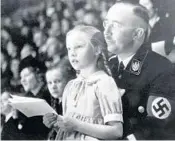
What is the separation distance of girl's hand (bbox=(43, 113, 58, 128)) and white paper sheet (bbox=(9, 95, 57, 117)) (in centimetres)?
2

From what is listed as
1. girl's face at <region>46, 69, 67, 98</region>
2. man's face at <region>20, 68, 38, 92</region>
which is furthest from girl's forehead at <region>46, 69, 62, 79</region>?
man's face at <region>20, 68, 38, 92</region>

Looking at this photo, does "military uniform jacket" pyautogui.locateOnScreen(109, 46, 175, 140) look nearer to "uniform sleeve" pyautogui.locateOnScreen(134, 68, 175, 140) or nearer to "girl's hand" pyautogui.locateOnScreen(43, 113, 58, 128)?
"uniform sleeve" pyautogui.locateOnScreen(134, 68, 175, 140)

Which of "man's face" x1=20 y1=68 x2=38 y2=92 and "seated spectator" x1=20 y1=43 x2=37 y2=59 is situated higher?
"seated spectator" x1=20 y1=43 x2=37 y2=59

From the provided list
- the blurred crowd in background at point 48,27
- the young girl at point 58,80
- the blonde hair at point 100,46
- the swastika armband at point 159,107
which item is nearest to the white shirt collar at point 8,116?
the blurred crowd in background at point 48,27

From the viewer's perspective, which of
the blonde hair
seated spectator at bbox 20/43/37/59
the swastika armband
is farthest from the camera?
seated spectator at bbox 20/43/37/59

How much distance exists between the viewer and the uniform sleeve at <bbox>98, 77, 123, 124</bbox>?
2.38 metres

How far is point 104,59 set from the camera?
2.46m

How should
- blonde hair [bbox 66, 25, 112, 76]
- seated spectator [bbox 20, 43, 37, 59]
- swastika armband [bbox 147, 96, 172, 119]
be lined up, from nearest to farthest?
swastika armband [bbox 147, 96, 172, 119] → blonde hair [bbox 66, 25, 112, 76] → seated spectator [bbox 20, 43, 37, 59]

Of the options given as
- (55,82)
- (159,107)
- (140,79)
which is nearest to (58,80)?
(55,82)

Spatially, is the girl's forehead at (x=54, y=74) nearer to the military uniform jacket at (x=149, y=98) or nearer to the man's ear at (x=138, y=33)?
the military uniform jacket at (x=149, y=98)

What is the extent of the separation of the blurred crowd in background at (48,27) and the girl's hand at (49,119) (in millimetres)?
253

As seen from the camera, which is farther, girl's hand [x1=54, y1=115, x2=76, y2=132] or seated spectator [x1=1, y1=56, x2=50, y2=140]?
seated spectator [x1=1, y1=56, x2=50, y2=140]

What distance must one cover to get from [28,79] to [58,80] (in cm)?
21

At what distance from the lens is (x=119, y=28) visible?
242 centimetres
